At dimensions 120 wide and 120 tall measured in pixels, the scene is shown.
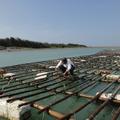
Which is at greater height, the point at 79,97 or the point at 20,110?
the point at 20,110

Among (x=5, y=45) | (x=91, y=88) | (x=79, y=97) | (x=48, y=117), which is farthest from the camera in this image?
(x=5, y=45)

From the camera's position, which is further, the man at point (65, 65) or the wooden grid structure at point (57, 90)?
the man at point (65, 65)

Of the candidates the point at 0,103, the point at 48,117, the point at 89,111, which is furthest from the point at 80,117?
the point at 0,103

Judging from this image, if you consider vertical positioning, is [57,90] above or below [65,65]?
below

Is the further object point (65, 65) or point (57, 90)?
point (65, 65)

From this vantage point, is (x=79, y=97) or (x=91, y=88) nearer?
(x=79, y=97)

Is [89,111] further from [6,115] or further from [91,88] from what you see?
[6,115]

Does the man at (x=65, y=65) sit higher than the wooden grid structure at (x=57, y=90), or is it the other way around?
the man at (x=65, y=65)

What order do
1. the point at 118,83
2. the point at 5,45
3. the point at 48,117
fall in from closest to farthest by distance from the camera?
the point at 48,117 < the point at 118,83 < the point at 5,45

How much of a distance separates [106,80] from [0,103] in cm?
410

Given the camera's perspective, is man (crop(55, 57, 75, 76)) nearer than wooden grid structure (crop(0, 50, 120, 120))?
No

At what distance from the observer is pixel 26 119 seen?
91.7 inches

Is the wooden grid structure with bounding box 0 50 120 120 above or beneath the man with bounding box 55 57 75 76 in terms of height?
beneath

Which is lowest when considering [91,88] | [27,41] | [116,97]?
[91,88]
